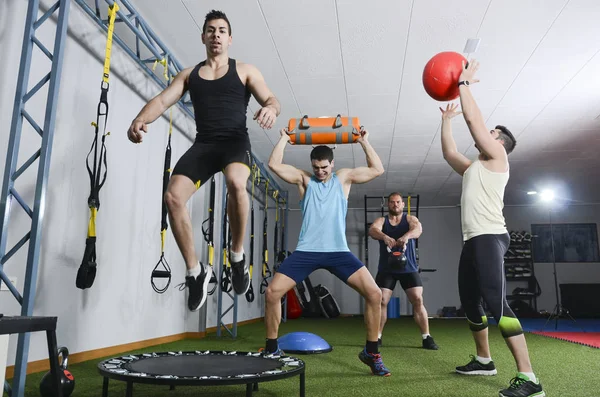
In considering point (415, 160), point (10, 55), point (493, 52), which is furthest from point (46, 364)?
point (415, 160)

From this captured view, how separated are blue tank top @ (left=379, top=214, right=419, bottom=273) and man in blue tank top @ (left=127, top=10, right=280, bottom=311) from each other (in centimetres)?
268

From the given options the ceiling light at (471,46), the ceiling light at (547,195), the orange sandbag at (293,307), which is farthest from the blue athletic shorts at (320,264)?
the ceiling light at (547,195)

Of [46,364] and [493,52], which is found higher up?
[493,52]

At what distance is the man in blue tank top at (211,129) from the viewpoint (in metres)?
2.46

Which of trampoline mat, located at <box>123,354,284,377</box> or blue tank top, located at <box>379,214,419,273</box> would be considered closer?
trampoline mat, located at <box>123,354,284,377</box>

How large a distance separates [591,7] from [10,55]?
4.44 metres

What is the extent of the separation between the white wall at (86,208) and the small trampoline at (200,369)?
1088 millimetres

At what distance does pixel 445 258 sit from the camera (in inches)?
473

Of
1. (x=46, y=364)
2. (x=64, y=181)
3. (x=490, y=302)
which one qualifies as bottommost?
(x=46, y=364)

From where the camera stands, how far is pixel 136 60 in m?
4.45

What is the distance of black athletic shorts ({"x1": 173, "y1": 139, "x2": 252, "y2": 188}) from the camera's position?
2475mm

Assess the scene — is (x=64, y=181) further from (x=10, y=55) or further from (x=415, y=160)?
(x=415, y=160)

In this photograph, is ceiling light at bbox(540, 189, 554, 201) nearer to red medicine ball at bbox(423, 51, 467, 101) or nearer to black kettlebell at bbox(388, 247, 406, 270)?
black kettlebell at bbox(388, 247, 406, 270)

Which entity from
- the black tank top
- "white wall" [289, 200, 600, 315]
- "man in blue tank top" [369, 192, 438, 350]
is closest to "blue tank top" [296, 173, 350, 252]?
the black tank top
